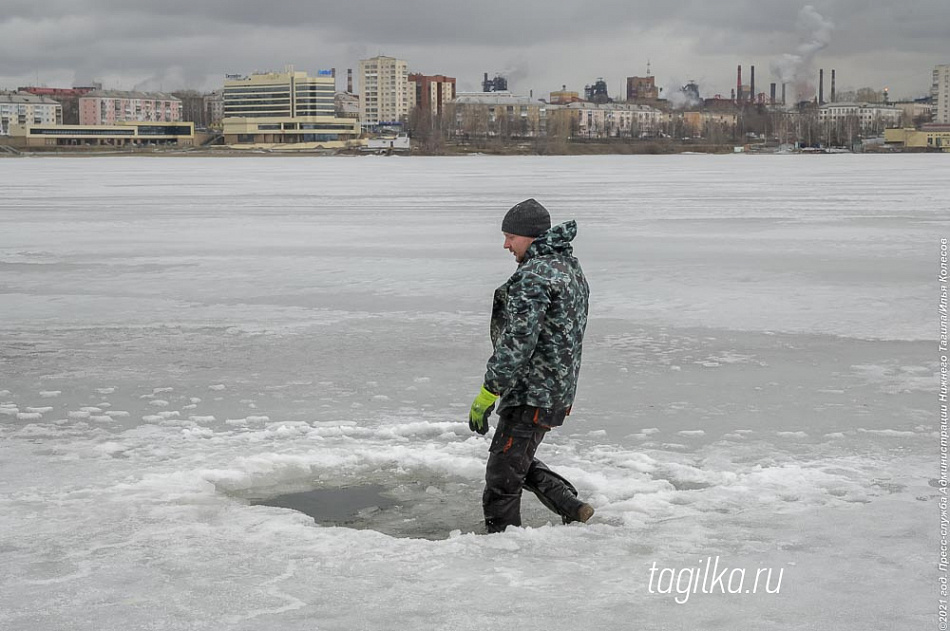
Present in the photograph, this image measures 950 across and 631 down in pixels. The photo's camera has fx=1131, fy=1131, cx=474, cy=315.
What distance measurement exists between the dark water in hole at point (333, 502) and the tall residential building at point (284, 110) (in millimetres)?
146130

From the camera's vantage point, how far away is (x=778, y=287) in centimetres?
Answer: 1243

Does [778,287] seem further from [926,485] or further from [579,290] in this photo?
[579,290]

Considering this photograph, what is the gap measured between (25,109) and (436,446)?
182m

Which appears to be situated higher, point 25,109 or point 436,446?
point 25,109

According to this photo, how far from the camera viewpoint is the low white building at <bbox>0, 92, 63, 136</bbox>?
6683 inches

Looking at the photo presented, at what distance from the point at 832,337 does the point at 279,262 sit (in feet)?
26.0

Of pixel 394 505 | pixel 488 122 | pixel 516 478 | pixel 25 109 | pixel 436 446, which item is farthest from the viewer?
pixel 25 109

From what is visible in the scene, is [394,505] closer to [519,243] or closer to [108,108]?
[519,243]

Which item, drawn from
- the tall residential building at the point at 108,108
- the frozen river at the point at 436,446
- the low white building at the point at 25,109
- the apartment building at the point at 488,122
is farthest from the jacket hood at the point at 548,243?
the tall residential building at the point at 108,108

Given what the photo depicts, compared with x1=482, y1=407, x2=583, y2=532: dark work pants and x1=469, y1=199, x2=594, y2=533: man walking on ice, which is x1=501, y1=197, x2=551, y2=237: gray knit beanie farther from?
x1=482, y1=407, x2=583, y2=532: dark work pants

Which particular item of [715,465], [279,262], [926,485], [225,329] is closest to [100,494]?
[715,465]

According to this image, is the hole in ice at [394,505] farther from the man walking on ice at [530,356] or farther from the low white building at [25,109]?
the low white building at [25,109]

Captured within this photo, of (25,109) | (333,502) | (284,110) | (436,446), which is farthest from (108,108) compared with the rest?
(333,502)

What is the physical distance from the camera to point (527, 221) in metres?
4.56
